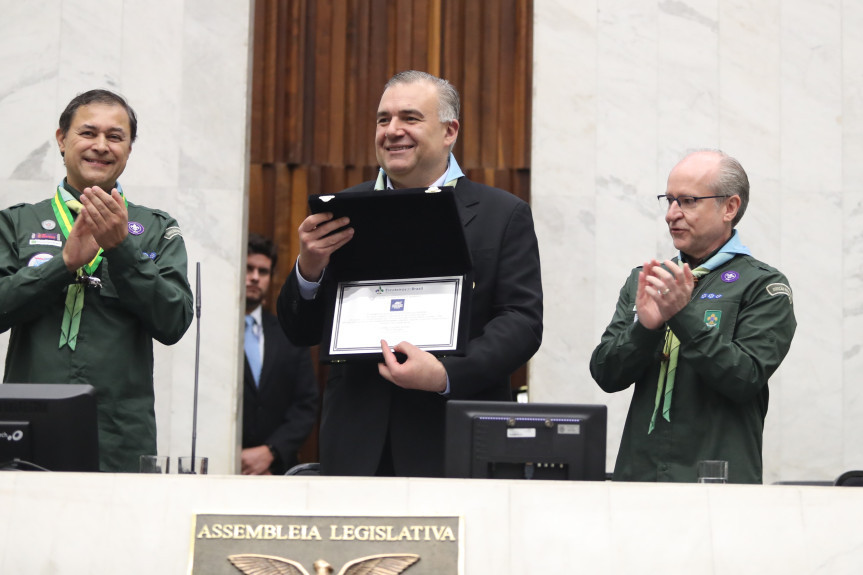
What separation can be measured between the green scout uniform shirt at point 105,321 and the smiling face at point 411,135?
2.75 feet

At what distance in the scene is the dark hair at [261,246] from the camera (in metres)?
6.52

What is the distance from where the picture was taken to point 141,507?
3.04 m

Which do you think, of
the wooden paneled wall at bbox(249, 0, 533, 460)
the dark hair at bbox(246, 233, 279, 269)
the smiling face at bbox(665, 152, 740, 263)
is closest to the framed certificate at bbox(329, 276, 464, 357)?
the smiling face at bbox(665, 152, 740, 263)

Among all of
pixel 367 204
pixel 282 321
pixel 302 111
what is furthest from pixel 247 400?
pixel 367 204

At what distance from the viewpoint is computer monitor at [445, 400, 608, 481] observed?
3.30 meters

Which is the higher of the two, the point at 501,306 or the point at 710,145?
the point at 710,145

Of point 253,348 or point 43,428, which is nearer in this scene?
point 43,428

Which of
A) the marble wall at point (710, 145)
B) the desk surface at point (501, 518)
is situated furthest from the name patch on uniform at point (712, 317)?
the marble wall at point (710, 145)

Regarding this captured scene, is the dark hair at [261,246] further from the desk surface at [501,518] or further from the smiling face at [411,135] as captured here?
the desk surface at [501,518]

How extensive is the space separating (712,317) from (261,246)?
3047 millimetres

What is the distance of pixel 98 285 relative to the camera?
4.19 metres

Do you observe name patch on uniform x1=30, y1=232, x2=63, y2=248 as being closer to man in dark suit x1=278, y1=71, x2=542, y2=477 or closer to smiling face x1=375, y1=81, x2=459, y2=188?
man in dark suit x1=278, y1=71, x2=542, y2=477

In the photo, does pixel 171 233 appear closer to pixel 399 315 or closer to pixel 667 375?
pixel 399 315

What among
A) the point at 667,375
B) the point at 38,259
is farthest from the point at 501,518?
the point at 38,259
